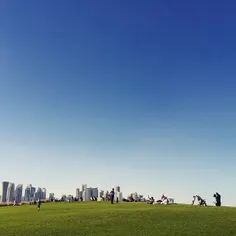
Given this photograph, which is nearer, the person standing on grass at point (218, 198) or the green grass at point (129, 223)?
the green grass at point (129, 223)

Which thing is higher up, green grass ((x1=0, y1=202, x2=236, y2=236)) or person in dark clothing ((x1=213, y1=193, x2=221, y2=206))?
person in dark clothing ((x1=213, y1=193, x2=221, y2=206))

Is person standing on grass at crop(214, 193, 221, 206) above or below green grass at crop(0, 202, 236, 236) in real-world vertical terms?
above

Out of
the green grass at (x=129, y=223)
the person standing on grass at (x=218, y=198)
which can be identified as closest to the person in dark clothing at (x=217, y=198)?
the person standing on grass at (x=218, y=198)

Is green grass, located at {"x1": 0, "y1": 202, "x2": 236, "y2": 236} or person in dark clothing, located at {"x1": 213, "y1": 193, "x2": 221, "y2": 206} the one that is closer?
green grass, located at {"x1": 0, "y1": 202, "x2": 236, "y2": 236}

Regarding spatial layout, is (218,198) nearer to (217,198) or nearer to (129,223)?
(217,198)

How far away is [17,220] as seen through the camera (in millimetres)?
40781

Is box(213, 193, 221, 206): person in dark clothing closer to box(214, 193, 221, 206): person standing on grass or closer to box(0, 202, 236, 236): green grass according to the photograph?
box(214, 193, 221, 206): person standing on grass

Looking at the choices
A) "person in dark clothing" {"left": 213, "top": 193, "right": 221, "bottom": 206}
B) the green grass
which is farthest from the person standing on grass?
the green grass

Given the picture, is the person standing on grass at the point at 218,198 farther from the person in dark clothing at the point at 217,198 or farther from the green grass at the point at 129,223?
the green grass at the point at 129,223

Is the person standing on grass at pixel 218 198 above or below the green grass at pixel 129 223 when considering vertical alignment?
above

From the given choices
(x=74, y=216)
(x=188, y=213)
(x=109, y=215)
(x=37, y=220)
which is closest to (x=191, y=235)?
(x=188, y=213)

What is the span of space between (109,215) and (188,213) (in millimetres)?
10019

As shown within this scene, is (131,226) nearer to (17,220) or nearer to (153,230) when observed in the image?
(153,230)

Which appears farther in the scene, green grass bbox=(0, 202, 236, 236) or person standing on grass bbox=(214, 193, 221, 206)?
person standing on grass bbox=(214, 193, 221, 206)
